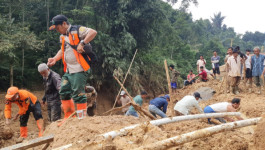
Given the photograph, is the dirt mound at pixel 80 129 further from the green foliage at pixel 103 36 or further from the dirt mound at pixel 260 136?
the green foliage at pixel 103 36

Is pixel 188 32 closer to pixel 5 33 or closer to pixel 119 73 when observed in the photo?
pixel 119 73

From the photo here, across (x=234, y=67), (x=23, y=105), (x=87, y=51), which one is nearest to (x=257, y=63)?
(x=234, y=67)

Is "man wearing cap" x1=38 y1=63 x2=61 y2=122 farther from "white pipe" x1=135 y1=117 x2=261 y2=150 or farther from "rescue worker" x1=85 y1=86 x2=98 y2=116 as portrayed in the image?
"white pipe" x1=135 y1=117 x2=261 y2=150

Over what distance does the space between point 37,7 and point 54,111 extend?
29.9ft

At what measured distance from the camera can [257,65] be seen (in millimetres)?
7676

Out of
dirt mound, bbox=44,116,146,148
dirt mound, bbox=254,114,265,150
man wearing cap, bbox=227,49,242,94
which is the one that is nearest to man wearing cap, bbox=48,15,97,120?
dirt mound, bbox=44,116,146,148

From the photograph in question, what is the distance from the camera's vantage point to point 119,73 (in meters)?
11.1

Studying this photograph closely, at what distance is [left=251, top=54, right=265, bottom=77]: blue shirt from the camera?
25.0 feet

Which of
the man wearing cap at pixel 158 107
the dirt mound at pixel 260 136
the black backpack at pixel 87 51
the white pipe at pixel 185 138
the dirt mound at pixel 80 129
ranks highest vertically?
the black backpack at pixel 87 51

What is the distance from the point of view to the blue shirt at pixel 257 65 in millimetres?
7629

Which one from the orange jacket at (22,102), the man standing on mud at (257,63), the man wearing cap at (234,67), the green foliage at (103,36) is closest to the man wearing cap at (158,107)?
the orange jacket at (22,102)

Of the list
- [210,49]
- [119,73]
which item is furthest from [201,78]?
[210,49]

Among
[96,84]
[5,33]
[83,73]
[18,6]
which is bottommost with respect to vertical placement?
[96,84]

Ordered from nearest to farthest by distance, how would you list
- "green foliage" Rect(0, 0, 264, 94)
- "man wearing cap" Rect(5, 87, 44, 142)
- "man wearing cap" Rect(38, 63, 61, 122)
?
"man wearing cap" Rect(5, 87, 44, 142), "man wearing cap" Rect(38, 63, 61, 122), "green foliage" Rect(0, 0, 264, 94)
